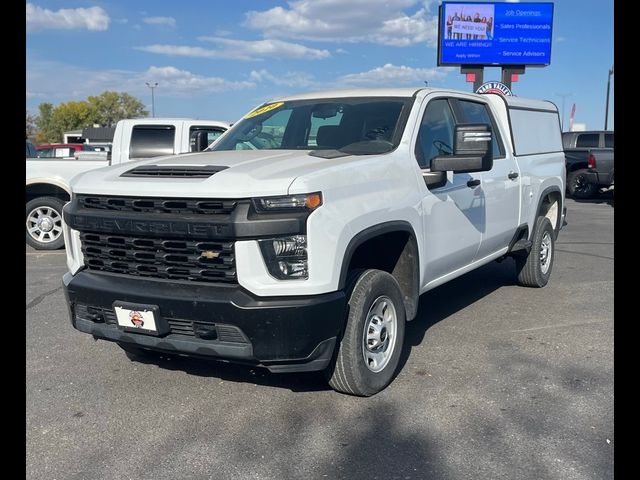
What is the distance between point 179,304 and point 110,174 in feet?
3.58

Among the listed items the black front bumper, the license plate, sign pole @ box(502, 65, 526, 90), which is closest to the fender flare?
the black front bumper

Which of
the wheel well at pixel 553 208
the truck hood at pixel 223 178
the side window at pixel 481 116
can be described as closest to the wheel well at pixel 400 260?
the truck hood at pixel 223 178

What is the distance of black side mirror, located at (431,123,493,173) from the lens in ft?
14.3

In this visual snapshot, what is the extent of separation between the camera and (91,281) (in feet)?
12.6

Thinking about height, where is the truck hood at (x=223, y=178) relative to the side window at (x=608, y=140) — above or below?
below

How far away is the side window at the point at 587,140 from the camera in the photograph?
62.4 feet

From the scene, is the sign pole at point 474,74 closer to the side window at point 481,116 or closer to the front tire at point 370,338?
the side window at point 481,116

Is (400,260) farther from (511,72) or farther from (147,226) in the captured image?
(511,72)

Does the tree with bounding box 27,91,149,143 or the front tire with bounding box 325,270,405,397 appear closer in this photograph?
the front tire with bounding box 325,270,405,397

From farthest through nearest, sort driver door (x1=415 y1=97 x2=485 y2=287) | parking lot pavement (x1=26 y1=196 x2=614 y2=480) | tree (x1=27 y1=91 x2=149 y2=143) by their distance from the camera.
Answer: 1. tree (x1=27 y1=91 x2=149 y2=143)
2. driver door (x1=415 y1=97 x2=485 y2=287)
3. parking lot pavement (x1=26 y1=196 x2=614 y2=480)

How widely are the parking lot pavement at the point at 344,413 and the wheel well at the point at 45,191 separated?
4.60 m

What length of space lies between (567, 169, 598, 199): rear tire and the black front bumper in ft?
53.3

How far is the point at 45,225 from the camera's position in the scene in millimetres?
9867

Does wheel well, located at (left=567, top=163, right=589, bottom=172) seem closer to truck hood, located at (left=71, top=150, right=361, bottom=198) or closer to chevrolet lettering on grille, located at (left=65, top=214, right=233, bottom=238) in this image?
truck hood, located at (left=71, top=150, right=361, bottom=198)
